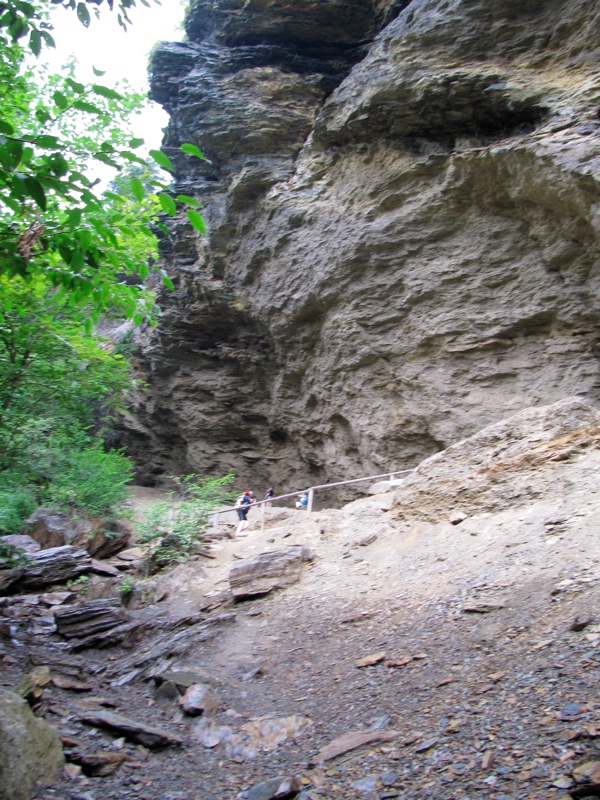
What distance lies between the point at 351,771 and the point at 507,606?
2.33 meters

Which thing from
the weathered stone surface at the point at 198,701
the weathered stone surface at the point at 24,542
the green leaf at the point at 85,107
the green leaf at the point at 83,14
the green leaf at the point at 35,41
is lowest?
the weathered stone surface at the point at 198,701

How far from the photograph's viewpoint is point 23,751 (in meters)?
3.85

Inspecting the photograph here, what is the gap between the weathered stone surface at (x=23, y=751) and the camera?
11.9 ft

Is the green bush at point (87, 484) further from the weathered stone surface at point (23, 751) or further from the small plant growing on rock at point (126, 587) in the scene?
the weathered stone surface at point (23, 751)

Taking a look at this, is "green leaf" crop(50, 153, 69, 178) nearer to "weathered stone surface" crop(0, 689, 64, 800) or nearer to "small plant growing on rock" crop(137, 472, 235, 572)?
"weathered stone surface" crop(0, 689, 64, 800)

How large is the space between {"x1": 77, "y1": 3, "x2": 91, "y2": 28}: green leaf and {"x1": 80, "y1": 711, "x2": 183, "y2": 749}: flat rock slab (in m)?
5.25

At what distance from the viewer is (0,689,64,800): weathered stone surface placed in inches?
143

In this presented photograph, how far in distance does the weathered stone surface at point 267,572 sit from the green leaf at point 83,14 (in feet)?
22.5

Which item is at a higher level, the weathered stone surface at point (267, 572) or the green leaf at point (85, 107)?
the green leaf at point (85, 107)

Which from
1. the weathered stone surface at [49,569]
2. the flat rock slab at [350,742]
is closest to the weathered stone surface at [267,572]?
the weathered stone surface at [49,569]

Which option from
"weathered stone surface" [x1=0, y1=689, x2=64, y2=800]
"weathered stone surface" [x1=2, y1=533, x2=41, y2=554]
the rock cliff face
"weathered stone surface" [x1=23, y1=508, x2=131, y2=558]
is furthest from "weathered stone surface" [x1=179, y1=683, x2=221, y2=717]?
the rock cliff face

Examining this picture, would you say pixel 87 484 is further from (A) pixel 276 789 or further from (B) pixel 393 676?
(A) pixel 276 789

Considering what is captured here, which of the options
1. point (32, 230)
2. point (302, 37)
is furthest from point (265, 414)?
point (32, 230)

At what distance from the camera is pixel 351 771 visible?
395cm
